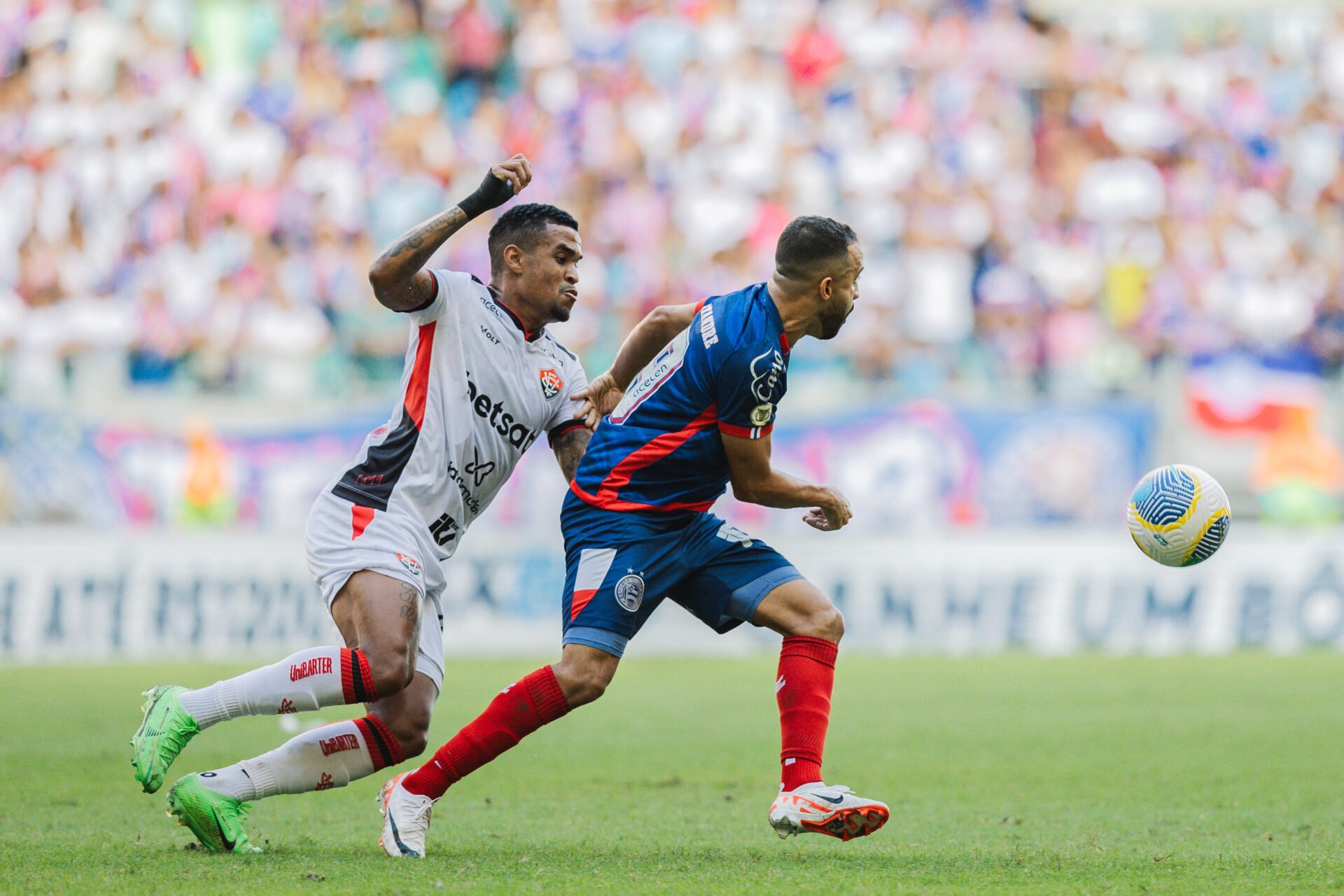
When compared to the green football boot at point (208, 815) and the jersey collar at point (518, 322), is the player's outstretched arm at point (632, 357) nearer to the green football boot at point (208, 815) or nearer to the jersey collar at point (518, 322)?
the jersey collar at point (518, 322)

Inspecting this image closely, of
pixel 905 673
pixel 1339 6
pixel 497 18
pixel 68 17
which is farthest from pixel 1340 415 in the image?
pixel 68 17

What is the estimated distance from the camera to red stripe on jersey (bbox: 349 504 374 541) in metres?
5.66

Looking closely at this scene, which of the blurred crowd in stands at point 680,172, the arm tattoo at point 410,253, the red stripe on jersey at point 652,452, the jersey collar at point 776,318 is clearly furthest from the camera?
the blurred crowd in stands at point 680,172

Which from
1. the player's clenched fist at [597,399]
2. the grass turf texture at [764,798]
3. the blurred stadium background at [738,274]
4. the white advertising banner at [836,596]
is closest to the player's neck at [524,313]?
the player's clenched fist at [597,399]

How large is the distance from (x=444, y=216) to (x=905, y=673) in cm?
964

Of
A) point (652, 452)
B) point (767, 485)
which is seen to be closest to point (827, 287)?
point (767, 485)

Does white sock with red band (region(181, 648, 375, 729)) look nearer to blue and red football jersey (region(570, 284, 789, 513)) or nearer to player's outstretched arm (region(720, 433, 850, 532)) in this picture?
blue and red football jersey (region(570, 284, 789, 513))

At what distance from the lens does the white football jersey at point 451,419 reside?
5777mm

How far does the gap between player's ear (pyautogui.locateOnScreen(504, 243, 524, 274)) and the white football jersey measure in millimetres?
150

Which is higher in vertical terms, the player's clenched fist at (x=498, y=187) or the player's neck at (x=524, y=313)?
the player's clenched fist at (x=498, y=187)

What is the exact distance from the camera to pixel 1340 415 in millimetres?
17109

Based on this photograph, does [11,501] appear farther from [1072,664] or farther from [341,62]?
[1072,664]

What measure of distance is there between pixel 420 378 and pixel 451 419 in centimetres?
20

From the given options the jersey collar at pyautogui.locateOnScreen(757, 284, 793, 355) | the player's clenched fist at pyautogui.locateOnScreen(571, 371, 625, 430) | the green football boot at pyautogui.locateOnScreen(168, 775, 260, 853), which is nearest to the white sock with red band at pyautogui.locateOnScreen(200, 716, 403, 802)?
the green football boot at pyautogui.locateOnScreen(168, 775, 260, 853)
